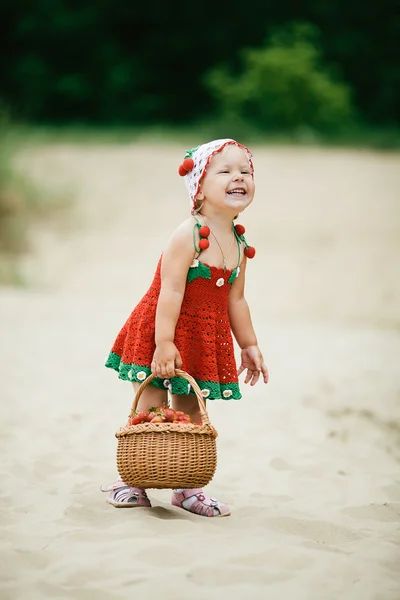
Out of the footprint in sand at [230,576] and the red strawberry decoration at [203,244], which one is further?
Result: the red strawberry decoration at [203,244]

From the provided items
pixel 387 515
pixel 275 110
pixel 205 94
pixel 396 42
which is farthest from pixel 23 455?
pixel 396 42

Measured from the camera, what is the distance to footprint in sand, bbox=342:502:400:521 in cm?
339

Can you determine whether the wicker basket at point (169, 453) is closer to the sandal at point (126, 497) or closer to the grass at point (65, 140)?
the sandal at point (126, 497)

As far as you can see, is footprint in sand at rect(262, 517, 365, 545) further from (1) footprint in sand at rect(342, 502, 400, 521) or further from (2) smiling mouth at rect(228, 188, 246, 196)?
(2) smiling mouth at rect(228, 188, 246, 196)

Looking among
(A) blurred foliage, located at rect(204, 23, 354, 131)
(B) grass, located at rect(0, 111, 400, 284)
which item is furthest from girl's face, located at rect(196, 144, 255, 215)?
(A) blurred foliage, located at rect(204, 23, 354, 131)

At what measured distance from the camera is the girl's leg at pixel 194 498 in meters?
3.18

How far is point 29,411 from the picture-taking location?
4.61 meters

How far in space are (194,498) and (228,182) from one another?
1165 millimetres

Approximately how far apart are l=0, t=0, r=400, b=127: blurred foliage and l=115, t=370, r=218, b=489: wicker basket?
17.5 meters

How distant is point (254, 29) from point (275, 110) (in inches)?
246

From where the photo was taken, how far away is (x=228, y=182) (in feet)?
10.2

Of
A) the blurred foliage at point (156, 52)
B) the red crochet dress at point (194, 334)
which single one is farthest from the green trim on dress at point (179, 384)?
the blurred foliage at point (156, 52)

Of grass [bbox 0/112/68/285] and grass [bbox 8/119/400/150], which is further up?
grass [bbox 8/119/400/150]

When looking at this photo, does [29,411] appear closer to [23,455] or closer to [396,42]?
[23,455]
